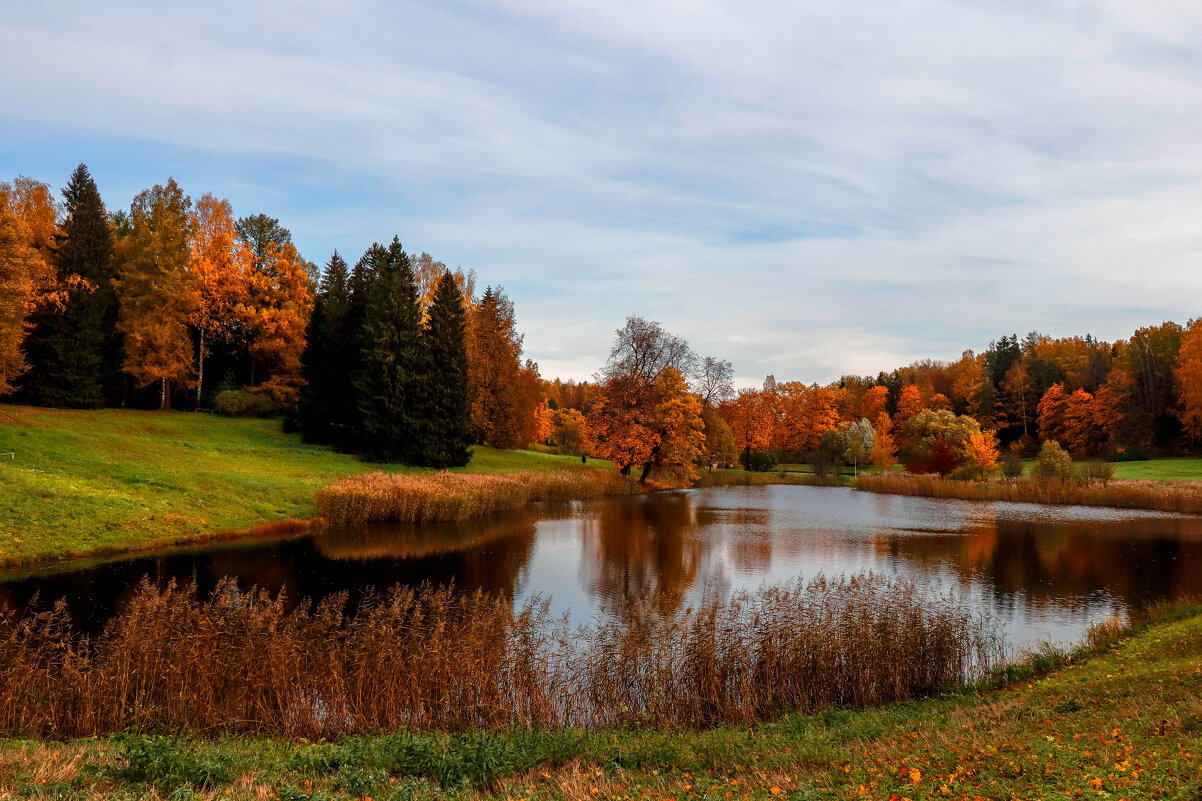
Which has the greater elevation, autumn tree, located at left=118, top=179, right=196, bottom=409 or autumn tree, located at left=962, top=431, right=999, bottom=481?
autumn tree, located at left=118, top=179, right=196, bottom=409

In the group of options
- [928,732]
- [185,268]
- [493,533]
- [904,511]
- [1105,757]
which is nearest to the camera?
[1105,757]

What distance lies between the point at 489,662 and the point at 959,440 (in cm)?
6413

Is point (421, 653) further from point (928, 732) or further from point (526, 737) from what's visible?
point (928, 732)

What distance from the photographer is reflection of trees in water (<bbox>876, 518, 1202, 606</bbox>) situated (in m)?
20.1

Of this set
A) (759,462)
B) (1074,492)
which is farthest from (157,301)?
(1074,492)

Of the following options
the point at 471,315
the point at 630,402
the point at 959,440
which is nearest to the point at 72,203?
the point at 471,315

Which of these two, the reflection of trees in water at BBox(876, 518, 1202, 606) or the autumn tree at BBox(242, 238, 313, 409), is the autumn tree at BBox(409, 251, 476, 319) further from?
the reflection of trees in water at BBox(876, 518, 1202, 606)

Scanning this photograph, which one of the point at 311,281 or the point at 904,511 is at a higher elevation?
the point at 311,281

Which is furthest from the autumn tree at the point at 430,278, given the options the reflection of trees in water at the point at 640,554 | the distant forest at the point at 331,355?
the reflection of trees in water at the point at 640,554

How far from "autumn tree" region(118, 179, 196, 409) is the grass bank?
4068 centimetres

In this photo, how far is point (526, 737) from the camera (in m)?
8.52

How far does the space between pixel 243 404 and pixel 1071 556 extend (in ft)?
154

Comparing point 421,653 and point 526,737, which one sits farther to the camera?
point 421,653

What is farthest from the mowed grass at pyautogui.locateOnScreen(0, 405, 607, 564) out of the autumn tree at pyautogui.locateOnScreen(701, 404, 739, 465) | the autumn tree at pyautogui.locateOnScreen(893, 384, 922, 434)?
the autumn tree at pyautogui.locateOnScreen(893, 384, 922, 434)
